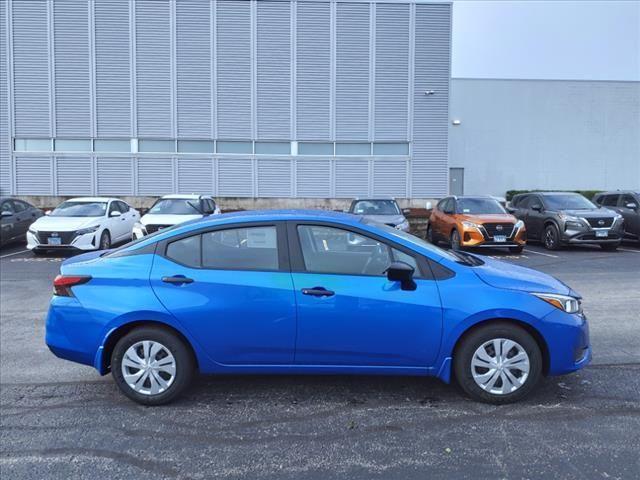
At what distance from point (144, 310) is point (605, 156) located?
3117 centimetres

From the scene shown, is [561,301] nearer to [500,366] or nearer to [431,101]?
[500,366]

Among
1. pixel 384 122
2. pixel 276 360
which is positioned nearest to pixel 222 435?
pixel 276 360

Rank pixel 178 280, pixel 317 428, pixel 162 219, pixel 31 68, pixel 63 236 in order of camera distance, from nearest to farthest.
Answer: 1. pixel 317 428
2. pixel 178 280
3. pixel 63 236
4. pixel 162 219
5. pixel 31 68

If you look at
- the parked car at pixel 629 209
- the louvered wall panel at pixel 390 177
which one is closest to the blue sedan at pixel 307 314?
the parked car at pixel 629 209

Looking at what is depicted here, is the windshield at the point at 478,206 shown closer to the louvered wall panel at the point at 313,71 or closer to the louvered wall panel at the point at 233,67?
the louvered wall panel at the point at 313,71

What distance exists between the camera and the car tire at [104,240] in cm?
1371

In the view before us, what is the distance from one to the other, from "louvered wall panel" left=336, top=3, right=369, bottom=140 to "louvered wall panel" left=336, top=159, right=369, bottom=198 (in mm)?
1125

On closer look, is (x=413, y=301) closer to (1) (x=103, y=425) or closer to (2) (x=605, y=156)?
(1) (x=103, y=425)

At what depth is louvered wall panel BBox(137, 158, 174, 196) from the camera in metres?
22.9

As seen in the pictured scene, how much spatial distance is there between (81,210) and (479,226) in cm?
1050

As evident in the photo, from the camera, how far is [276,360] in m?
4.20

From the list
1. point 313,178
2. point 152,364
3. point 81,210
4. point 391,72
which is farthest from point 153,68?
point 152,364

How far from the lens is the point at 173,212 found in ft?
47.5

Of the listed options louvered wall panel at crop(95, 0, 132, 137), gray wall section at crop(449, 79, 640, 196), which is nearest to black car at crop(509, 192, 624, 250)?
gray wall section at crop(449, 79, 640, 196)
